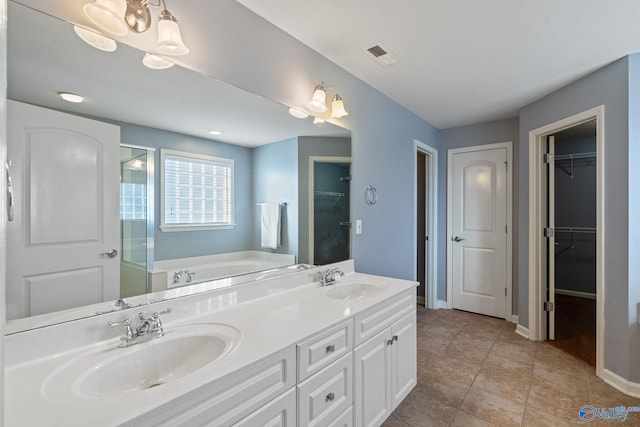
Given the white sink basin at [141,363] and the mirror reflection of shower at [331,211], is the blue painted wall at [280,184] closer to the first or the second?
the mirror reflection of shower at [331,211]

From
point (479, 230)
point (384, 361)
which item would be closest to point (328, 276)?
point (384, 361)

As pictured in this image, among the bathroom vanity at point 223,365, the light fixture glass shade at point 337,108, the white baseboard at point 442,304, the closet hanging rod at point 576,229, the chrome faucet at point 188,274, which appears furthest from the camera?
the closet hanging rod at point 576,229

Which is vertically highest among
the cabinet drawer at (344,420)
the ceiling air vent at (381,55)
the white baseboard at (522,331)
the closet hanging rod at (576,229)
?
the ceiling air vent at (381,55)

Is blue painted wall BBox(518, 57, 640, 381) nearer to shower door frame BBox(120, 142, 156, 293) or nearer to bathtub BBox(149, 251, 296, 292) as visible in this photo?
bathtub BBox(149, 251, 296, 292)

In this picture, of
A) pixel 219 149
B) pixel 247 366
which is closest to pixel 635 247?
pixel 247 366

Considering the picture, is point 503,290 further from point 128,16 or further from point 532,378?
point 128,16

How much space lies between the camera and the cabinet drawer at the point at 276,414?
955mm

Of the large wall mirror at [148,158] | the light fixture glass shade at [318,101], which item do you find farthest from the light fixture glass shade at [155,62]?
the light fixture glass shade at [318,101]

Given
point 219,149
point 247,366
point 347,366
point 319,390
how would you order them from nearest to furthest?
point 247,366 < point 319,390 < point 347,366 < point 219,149

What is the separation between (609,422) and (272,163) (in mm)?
2530

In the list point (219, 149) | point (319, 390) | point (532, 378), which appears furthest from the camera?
point (532, 378)

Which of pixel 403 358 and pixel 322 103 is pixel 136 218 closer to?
pixel 322 103

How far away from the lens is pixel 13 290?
93 centimetres

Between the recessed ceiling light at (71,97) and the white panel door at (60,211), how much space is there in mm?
56
